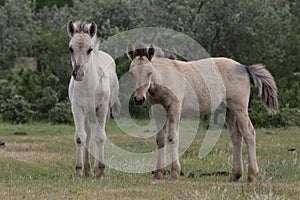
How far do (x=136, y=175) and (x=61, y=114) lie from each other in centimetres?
1558

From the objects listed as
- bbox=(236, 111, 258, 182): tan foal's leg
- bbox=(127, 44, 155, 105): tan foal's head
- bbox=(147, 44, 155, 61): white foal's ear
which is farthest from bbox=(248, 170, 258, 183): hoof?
bbox=(147, 44, 155, 61): white foal's ear

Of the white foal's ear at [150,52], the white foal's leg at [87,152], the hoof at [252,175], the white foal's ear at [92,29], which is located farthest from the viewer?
the white foal's leg at [87,152]

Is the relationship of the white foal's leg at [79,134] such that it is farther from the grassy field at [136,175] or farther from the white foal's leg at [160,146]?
the white foal's leg at [160,146]

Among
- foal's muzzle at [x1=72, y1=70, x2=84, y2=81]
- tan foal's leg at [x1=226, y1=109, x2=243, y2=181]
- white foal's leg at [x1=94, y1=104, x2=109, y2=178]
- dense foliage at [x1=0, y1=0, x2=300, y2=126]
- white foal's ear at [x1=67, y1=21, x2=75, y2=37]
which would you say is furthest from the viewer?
dense foliage at [x1=0, y1=0, x2=300, y2=126]

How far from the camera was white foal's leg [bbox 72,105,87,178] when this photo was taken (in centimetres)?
1273

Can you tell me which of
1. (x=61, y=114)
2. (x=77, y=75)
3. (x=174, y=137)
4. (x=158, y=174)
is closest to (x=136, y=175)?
(x=158, y=174)

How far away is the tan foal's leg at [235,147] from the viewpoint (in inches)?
498

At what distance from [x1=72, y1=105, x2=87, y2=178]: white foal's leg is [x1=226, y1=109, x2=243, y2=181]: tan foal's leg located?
278 centimetres

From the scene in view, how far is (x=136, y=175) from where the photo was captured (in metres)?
13.4

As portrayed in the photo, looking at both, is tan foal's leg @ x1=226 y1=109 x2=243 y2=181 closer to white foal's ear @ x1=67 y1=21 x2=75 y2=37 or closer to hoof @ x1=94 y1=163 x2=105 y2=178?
hoof @ x1=94 y1=163 x2=105 y2=178

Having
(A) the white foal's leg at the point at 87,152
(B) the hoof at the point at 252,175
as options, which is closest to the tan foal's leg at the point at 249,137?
(B) the hoof at the point at 252,175

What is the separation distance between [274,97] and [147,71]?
2.79m

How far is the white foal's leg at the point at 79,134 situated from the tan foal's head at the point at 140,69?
181 cm

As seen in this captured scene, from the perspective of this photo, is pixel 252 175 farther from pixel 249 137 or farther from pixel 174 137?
pixel 174 137
